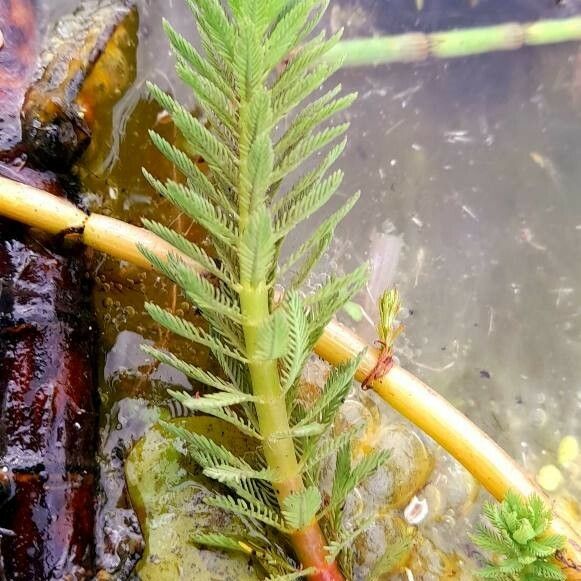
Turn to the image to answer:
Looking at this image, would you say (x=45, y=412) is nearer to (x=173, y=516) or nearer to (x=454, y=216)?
(x=173, y=516)

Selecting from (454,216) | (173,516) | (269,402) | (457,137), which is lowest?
(173,516)

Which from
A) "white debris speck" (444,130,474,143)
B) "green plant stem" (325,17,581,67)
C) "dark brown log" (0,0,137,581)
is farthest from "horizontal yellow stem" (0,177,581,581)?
"green plant stem" (325,17,581,67)

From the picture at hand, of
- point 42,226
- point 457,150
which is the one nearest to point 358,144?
point 457,150

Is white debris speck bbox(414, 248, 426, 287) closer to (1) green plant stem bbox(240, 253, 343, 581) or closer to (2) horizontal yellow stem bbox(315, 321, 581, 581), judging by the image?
(2) horizontal yellow stem bbox(315, 321, 581, 581)

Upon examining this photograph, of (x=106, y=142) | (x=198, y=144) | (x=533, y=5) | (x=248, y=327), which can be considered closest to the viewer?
(x=198, y=144)

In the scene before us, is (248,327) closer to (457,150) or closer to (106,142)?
(106,142)

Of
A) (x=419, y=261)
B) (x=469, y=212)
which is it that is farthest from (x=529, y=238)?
(x=419, y=261)
